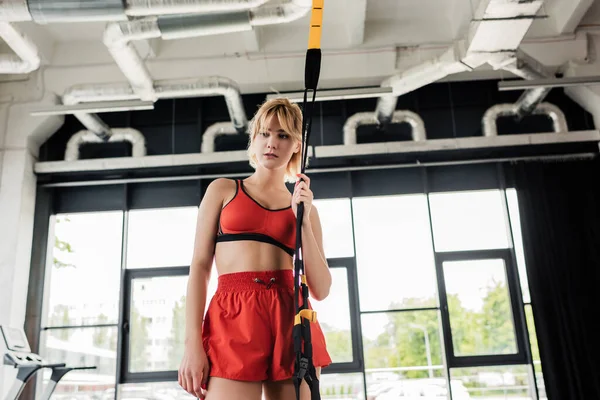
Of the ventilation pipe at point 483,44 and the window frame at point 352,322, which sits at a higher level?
the ventilation pipe at point 483,44

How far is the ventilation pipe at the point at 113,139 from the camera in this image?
6.11 metres

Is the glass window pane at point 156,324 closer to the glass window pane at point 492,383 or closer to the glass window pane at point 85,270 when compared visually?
the glass window pane at point 85,270

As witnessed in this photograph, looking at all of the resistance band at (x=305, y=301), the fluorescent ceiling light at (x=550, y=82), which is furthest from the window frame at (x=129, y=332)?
the resistance band at (x=305, y=301)

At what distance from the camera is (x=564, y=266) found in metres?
5.66

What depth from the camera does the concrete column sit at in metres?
5.61

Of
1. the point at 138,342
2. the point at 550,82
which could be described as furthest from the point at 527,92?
the point at 138,342

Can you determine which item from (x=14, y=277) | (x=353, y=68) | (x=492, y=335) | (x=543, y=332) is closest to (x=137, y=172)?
(x=14, y=277)

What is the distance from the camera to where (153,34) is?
4367mm

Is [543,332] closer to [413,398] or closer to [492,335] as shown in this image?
[492,335]

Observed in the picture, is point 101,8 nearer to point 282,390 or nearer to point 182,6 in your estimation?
point 182,6

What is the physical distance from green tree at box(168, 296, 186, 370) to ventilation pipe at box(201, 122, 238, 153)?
165 centimetres

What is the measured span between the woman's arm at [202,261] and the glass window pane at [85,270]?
16.4 feet

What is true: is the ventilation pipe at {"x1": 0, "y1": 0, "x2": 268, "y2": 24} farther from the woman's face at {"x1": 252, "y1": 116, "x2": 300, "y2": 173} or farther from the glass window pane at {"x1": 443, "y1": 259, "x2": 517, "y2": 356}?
the glass window pane at {"x1": 443, "y1": 259, "x2": 517, "y2": 356}

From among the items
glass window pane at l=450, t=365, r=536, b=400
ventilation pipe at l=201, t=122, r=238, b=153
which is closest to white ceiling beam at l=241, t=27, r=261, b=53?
ventilation pipe at l=201, t=122, r=238, b=153
